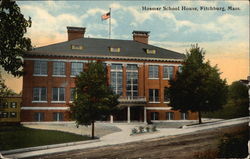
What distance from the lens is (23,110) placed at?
36.1 metres

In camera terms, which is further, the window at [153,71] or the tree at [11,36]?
the window at [153,71]

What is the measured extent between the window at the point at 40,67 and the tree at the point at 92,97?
15.1 meters

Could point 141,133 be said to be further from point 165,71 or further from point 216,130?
point 165,71

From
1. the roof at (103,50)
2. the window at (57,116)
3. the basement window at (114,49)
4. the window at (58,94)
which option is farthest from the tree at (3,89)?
the basement window at (114,49)

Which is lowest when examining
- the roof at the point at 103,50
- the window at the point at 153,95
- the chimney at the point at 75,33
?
the window at the point at 153,95

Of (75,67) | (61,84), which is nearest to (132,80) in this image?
(75,67)

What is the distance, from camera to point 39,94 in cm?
3769

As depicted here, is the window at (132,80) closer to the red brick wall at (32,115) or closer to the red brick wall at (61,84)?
the red brick wall at (61,84)

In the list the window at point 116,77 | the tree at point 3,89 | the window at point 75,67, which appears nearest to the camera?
the tree at point 3,89

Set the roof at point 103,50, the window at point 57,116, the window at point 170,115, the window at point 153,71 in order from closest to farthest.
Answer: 1. the window at point 57,116
2. the roof at point 103,50
3. the window at point 170,115
4. the window at point 153,71

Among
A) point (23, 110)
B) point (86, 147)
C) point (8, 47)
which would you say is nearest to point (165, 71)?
point (23, 110)

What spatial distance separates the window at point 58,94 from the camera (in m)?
38.4

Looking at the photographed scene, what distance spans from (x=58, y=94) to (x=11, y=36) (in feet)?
74.6

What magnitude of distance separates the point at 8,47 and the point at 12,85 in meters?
5.48
